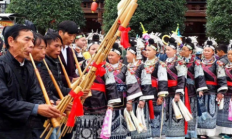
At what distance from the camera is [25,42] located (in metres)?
3.35

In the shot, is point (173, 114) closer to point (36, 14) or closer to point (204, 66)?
point (204, 66)

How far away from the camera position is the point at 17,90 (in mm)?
3340

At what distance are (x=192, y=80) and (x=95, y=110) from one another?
9.33 ft

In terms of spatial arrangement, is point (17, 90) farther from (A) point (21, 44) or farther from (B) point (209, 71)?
(B) point (209, 71)

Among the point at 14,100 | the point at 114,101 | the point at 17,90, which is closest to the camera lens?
the point at 14,100

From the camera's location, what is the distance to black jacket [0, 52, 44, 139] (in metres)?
3.20

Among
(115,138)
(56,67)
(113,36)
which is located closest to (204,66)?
(115,138)

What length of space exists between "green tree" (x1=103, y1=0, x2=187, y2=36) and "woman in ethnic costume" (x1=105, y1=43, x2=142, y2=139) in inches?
303

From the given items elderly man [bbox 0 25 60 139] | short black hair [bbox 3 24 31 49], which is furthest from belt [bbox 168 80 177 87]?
short black hair [bbox 3 24 31 49]

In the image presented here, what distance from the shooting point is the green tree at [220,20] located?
41.0 feet

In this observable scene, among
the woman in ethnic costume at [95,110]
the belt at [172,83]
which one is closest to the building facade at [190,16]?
the belt at [172,83]

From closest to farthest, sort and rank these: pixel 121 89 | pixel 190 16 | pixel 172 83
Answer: pixel 121 89 < pixel 172 83 < pixel 190 16

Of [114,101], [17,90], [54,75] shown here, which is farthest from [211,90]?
[17,90]

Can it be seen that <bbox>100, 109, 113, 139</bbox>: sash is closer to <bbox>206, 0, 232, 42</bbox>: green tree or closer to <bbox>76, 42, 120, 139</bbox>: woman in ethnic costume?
<bbox>76, 42, 120, 139</bbox>: woman in ethnic costume
